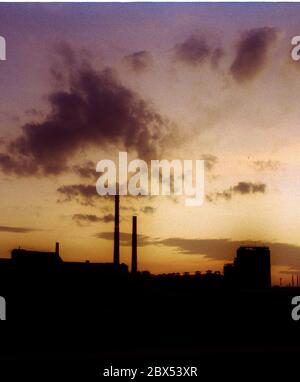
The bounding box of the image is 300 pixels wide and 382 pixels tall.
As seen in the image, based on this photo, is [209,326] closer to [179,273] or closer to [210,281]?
[210,281]

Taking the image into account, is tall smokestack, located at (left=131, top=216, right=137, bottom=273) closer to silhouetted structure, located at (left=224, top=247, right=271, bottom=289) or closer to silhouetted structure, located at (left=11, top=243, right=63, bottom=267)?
silhouetted structure, located at (left=11, top=243, right=63, bottom=267)

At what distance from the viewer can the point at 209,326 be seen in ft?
64.8

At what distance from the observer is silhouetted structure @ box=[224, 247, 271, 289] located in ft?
150

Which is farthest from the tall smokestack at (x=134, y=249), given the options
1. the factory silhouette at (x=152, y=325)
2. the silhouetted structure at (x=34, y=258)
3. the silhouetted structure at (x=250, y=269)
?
the factory silhouette at (x=152, y=325)

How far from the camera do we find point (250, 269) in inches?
1826

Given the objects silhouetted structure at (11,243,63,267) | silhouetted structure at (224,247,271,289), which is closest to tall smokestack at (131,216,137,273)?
silhouetted structure at (11,243,63,267)

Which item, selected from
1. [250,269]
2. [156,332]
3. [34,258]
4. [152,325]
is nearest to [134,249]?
[34,258]

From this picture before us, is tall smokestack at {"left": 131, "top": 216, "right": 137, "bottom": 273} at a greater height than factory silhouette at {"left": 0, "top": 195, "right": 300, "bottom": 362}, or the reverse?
tall smokestack at {"left": 131, "top": 216, "right": 137, "bottom": 273}

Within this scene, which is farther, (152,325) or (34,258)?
(34,258)

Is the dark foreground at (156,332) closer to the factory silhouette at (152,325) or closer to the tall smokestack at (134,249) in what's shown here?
the factory silhouette at (152,325)

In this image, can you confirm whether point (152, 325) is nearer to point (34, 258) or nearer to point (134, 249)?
point (134, 249)
